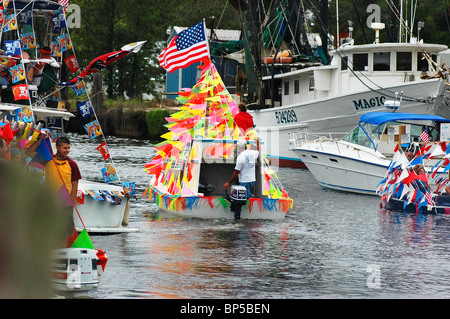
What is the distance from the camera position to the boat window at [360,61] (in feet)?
107

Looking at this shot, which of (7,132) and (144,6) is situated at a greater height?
(144,6)

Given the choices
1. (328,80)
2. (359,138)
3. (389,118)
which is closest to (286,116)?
(328,80)

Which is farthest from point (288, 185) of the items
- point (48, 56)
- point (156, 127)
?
point (156, 127)

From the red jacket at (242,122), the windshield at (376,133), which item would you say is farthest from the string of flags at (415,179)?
the red jacket at (242,122)

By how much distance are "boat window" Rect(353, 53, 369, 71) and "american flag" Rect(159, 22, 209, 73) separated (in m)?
14.6

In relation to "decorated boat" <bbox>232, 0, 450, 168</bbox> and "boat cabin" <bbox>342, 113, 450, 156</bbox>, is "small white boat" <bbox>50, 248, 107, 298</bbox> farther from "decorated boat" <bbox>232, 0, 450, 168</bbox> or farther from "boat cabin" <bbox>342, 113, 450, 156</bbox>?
"decorated boat" <bbox>232, 0, 450, 168</bbox>

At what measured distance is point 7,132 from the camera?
903cm

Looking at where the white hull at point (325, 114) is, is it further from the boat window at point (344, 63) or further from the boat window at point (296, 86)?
the boat window at point (344, 63)

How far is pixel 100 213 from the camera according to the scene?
1443 centimetres

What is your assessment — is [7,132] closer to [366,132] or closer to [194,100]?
[194,100]

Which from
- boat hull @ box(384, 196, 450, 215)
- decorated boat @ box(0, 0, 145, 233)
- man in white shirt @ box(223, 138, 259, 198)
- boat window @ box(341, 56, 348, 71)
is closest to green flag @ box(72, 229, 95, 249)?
decorated boat @ box(0, 0, 145, 233)
